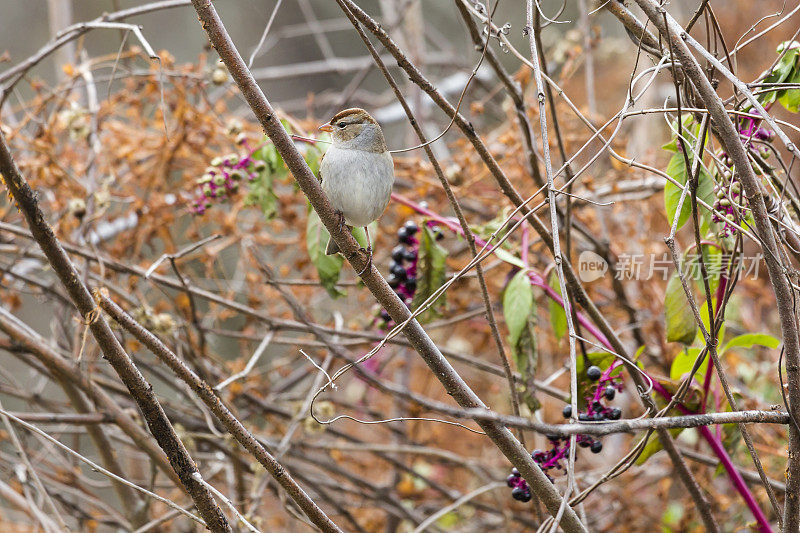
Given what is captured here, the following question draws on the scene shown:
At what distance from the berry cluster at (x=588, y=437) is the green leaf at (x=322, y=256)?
0.66 metres

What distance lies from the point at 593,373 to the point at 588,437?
0.14 metres

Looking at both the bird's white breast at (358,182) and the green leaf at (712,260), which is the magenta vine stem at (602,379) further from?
the bird's white breast at (358,182)

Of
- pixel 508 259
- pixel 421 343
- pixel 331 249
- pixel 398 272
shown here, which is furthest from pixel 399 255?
pixel 421 343

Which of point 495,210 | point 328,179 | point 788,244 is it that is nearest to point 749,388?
point 495,210

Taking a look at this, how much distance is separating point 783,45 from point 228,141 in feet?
5.83

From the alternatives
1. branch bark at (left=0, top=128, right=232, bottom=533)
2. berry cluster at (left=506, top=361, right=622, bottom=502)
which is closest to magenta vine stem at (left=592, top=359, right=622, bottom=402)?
berry cluster at (left=506, top=361, right=622, bottom=502)

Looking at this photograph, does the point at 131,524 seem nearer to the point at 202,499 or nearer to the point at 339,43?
the point at 202,499

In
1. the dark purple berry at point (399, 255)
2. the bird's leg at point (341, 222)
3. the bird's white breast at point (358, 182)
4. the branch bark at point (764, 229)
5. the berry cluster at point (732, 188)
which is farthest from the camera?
the dark purple berry at point (399, 255)

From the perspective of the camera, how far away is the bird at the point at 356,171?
5.89ft

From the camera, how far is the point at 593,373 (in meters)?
1.56

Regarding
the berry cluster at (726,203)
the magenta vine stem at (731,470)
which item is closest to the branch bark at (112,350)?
the magenta vine stem at (731,470)

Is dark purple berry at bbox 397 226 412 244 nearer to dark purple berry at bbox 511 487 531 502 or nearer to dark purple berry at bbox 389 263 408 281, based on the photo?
dark purple berry at bbox 389 263 408 281

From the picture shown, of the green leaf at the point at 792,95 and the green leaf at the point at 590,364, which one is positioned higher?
the green leaf at the point at 792,95

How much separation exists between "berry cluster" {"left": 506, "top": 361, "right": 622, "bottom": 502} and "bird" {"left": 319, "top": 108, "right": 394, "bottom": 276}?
588mm
